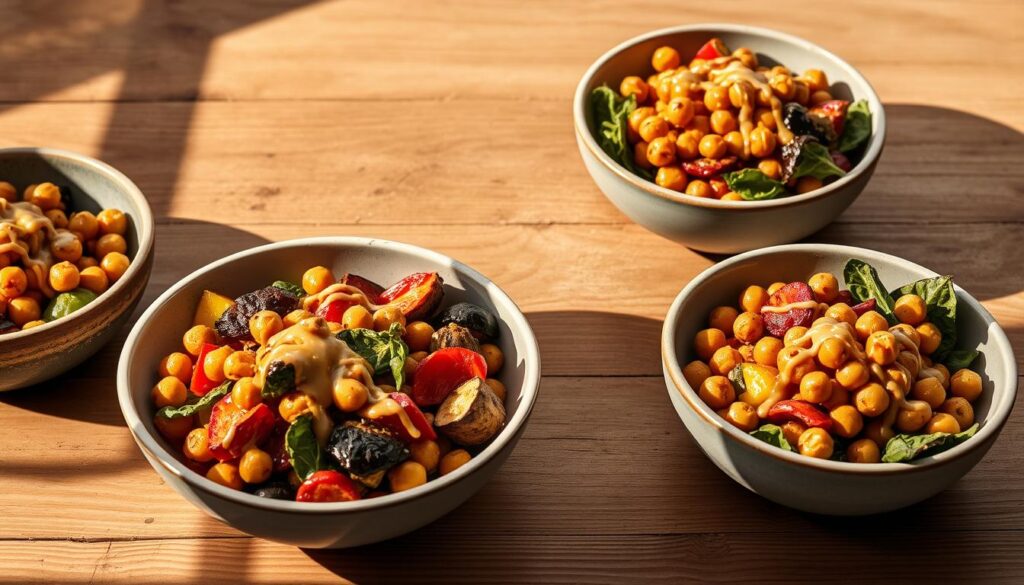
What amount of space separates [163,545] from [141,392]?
216mm

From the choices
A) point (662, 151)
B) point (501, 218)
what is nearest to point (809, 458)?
point (662, 151)

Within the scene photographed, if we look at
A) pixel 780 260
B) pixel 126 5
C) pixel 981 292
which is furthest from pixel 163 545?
pixel 126 5

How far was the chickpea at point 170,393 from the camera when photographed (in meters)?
1.55

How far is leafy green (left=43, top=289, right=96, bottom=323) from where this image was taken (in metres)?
1.72

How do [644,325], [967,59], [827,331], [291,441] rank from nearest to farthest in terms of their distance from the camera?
[291,441] → [827,331] → [644,325] → [967,59]

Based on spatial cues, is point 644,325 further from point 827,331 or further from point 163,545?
point 163,545

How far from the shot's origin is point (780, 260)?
5.75 feet

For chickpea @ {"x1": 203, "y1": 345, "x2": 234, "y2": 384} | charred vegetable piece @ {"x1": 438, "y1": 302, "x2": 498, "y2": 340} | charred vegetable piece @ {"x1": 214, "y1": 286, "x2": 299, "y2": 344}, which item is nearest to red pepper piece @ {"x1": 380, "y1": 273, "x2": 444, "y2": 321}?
charred vegetable piece @ {"x1": 438, "y1": 302, "x2": 498, "y2": 340}

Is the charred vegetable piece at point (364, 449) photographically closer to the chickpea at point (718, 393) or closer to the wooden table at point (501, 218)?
the wooden table at point (501, 218)

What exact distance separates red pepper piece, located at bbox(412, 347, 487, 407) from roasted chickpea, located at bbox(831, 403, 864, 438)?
0.48 meters

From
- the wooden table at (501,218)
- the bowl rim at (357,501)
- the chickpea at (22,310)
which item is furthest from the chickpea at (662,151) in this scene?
the chickpea at (22,310)

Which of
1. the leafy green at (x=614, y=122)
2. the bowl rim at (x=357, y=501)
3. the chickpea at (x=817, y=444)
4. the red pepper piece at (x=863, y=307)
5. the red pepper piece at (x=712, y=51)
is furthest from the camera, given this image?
the red pepper piece at (x=712, y=51)

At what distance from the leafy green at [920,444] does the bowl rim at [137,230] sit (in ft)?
3.73

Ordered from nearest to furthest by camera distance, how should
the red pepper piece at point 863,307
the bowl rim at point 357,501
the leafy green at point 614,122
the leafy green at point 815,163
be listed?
the bowl rim at point 357,501 < the red pepper piece at point 863,307 < the leafy green at point 815,163 < the leafy green at point 614,122
